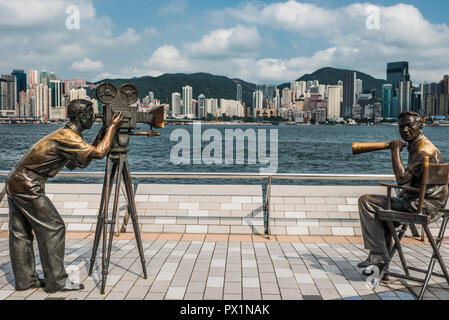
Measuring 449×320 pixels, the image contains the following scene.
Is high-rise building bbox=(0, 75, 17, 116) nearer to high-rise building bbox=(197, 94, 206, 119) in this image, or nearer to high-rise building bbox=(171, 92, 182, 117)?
high-rise building bbox=(171, 92, 182, 117)

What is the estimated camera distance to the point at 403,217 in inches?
158

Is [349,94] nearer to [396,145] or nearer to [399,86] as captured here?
[399,86]

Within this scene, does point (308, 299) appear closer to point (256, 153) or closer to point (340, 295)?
point (340, 295)

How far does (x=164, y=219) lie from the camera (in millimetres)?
6742

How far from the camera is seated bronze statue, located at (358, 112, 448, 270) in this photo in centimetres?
410

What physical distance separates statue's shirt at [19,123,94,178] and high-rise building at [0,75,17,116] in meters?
106

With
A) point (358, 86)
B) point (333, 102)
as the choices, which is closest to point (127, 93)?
point (333, 102)

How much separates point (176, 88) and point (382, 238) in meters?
107

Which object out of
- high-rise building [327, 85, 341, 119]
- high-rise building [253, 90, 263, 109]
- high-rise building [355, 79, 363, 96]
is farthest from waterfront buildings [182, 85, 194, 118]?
high-rise building [355, 79, 363, 96]

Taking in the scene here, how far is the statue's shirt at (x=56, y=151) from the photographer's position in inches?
150

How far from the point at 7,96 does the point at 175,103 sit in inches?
1561

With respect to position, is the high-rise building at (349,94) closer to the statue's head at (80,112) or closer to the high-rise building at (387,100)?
the high-rise building at (387,100)

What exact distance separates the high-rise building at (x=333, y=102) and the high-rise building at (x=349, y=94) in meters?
1.92
